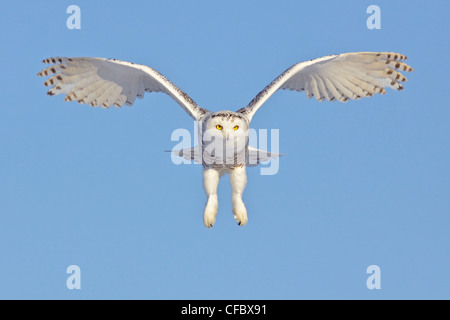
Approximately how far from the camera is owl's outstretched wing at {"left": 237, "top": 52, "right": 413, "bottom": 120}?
1742 cm

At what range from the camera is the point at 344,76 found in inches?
722

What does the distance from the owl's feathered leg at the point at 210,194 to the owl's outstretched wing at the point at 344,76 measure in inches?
71.3

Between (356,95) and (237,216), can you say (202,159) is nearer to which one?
(237,216)

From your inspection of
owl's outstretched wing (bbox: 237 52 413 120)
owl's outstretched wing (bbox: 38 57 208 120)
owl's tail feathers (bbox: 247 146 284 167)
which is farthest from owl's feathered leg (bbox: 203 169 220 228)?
owl's outstretched wing (bbox: 237 52 413 120)

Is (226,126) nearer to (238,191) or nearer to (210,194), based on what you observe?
(210,194)

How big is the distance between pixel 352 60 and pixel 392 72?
91 centimetres

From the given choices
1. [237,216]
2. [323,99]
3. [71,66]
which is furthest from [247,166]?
[71,66]

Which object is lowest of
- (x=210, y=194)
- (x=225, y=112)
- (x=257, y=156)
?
(x=210, y=194)

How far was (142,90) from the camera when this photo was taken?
1858 cm

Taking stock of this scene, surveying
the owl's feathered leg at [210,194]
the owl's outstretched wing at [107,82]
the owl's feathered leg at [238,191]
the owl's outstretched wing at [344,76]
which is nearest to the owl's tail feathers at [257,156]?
the owl's feathered leg at [238,191]

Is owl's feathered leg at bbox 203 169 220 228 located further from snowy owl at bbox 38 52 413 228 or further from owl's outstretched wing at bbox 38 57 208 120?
owl's outstretched wing at bbox 38 57 208 120

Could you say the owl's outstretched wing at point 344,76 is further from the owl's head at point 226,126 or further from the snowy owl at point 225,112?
the owl's head at point 226,126

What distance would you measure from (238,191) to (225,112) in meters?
2.12

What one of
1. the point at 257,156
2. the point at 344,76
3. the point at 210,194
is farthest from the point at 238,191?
the point at 344,76
